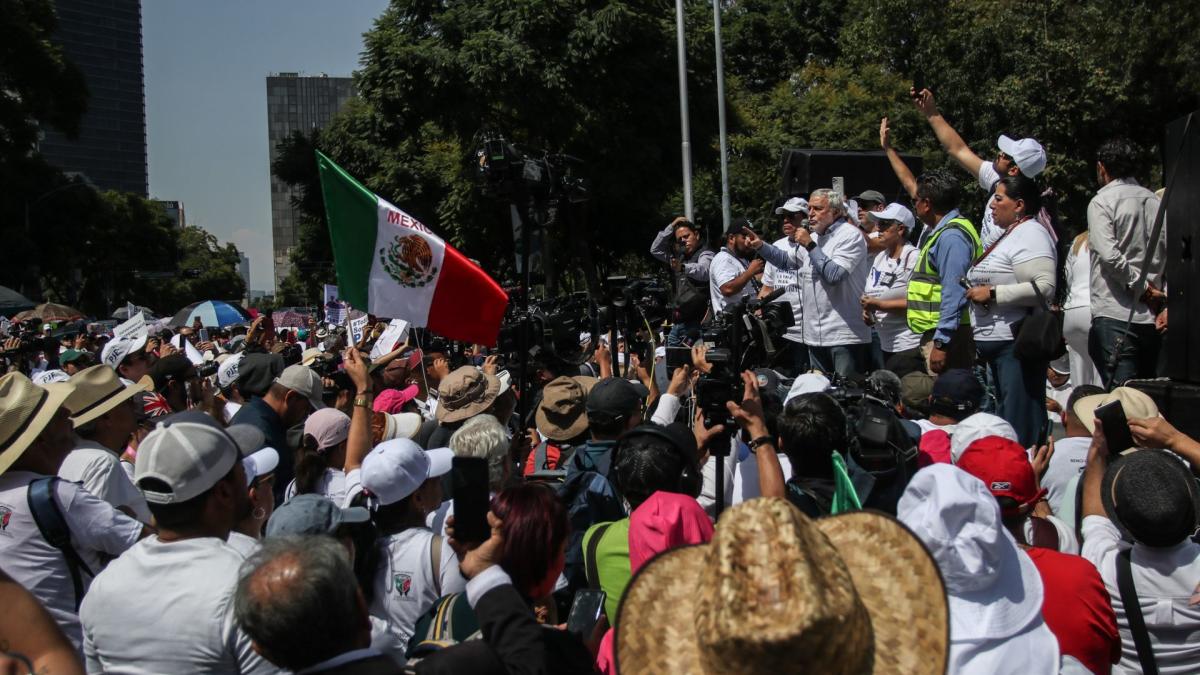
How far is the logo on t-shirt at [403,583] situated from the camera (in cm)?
355

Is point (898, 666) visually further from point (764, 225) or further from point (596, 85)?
point (764, 225)

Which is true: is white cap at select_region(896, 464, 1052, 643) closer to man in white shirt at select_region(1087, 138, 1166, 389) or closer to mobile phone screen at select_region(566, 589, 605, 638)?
mobile phone screen at select_region(566, 589, 605, 638)

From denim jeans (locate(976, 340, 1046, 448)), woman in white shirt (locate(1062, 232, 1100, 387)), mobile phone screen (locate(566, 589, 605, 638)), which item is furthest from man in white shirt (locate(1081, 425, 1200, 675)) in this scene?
woman in white shirt (locate(1062, 232, 1100, 387))

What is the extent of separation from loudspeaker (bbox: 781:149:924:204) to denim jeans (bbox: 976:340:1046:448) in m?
4.49

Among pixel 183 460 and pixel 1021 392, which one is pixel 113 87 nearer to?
pixel 1021 392

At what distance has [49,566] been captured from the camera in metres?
3.43

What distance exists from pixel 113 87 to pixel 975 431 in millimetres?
189026

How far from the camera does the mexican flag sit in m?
6.55

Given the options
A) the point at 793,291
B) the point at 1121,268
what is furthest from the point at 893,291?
the point at 1121,268

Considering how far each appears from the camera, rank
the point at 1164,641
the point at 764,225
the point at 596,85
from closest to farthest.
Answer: the point at 1164,641 → the point at 596,85 → the point at 764,225

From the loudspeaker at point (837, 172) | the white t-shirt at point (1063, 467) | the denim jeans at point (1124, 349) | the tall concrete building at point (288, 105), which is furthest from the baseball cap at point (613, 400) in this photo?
the tall concrete building at point (288, 105)

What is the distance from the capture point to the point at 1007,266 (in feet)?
19.5

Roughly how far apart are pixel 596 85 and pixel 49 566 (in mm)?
24245

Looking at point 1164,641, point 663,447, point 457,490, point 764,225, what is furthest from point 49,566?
point 764,225
